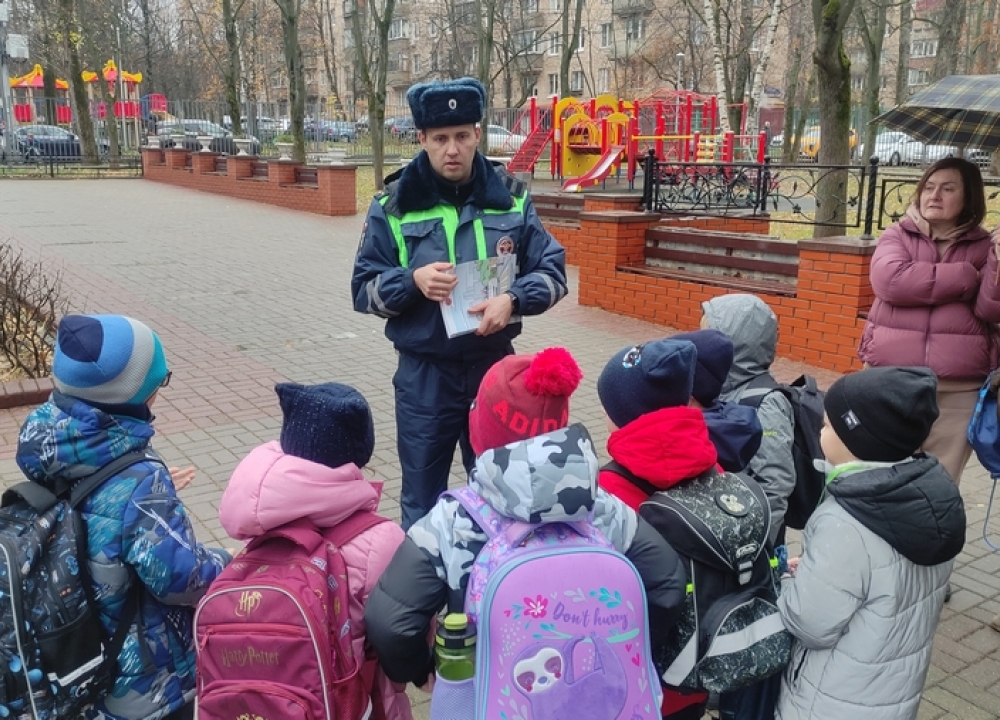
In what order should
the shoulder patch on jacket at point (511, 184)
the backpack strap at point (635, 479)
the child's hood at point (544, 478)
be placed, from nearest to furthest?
1. the child's hood at point (544, 478)
2. the backpack strap at point (635, 479)
3. the shoulder patch on jacket at point (511, 184)

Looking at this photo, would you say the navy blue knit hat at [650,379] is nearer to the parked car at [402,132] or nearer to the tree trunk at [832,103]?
the tree trunk at [832,103]

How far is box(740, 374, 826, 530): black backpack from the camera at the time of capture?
9.30 feet

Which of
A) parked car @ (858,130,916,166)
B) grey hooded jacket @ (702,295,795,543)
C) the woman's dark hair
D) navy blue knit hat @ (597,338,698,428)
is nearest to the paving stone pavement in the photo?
grey hooded jacket @ (702,295,795,543)

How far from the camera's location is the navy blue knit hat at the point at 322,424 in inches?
77.9

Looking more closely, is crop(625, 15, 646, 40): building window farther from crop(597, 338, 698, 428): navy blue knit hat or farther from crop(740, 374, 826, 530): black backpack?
crop(597, 338, 698, 428): navy blue knit hat

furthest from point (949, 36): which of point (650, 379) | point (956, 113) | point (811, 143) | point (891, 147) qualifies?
point (650, 379)

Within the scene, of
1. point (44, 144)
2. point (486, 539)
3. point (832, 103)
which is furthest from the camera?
point (44, 144)

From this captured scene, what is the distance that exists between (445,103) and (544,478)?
1682mm

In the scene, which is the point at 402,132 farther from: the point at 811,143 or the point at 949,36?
the point at 949,36

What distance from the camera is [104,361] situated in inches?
79.5

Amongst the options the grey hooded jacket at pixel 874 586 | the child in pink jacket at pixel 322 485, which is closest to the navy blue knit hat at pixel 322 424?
the child in pink jacket at pixel 322 485

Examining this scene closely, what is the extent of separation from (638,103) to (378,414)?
57.1 feet

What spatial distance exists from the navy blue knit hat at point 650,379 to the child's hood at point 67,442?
3.88 ft

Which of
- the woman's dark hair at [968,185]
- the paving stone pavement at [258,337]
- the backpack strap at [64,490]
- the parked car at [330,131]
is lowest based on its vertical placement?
the paving stone pavement at [258,337]
